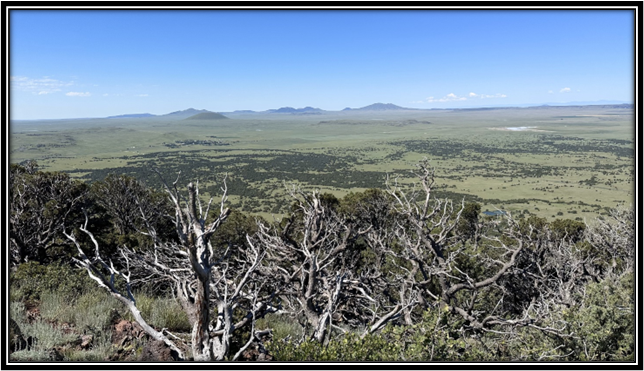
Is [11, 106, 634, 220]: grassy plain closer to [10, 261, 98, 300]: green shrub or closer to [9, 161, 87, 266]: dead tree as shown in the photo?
[9, 161, 87, 266]: dead tree

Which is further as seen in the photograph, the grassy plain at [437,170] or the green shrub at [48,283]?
the grassy plain at [437,170]

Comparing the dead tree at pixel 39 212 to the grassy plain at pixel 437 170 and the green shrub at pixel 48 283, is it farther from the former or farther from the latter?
the grassy plain at pixel 437 170

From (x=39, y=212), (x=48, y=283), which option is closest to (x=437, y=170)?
(x=39, y=212)

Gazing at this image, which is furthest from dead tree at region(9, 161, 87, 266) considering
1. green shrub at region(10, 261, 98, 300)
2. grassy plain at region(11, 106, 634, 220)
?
grassy plain at region(11, 106, 634, 220)

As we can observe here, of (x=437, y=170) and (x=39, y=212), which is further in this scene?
(x=437, y=170)

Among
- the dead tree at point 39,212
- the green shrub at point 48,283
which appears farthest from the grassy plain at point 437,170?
the green shrub at point 48,283

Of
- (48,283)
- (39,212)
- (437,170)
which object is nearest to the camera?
(48,283)

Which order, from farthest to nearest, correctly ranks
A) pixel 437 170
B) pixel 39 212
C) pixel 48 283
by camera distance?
pixel 437 170
pixel 39 212
pixel 48 283

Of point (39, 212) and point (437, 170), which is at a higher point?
point (437, 170)

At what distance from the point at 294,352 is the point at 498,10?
11.7ft

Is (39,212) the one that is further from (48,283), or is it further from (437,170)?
(437,170)

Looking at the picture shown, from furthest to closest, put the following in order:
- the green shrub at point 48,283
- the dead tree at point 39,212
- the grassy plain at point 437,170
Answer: the grassy plain at point 437,170 < the dead tree at point 39,212 < the green shrub at point 48,283
